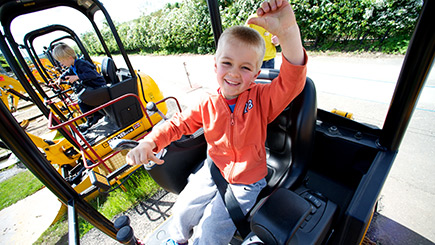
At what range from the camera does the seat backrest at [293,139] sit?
43.1 inches

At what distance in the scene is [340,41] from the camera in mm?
6199

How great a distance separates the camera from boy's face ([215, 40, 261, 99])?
956 millimetres

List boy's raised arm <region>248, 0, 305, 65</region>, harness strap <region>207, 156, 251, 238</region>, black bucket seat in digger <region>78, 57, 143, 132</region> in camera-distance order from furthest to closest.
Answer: black bucket seat in digger <region>78, 57, 143, 132</region> → harness strap <region>207, 156, 251, 238</region> → boy's raised arm <region>248, 0, 305, 65</region>

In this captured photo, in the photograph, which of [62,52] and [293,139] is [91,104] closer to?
[62,52]

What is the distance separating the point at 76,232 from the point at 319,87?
4.24m

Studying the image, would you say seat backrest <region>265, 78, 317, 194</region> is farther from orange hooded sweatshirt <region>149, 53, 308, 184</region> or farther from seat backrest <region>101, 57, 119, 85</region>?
seat backrest <region>101, 57, 119, 85</region>

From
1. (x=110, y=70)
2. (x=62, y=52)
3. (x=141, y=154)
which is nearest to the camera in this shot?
(x=141, y=154)

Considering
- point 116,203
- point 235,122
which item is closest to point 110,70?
point 116,203

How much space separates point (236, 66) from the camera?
0.98m

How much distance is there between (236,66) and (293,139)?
574mm

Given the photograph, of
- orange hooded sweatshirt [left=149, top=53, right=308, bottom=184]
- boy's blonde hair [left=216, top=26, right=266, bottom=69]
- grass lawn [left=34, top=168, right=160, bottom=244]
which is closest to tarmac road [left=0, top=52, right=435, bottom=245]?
orange hooded sweatshirt [left=149, top=53, right=308, bottom=184]

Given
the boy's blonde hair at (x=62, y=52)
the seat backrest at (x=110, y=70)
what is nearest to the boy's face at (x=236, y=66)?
the seat backrest at (x=110, y=70)

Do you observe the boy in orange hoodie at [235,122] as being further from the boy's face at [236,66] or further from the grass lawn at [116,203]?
the grass lawn at [116,203]

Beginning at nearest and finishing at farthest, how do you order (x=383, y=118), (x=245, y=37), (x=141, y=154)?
(x=245, y=37) → (x=141, y=154) → (x=383, y=118)
